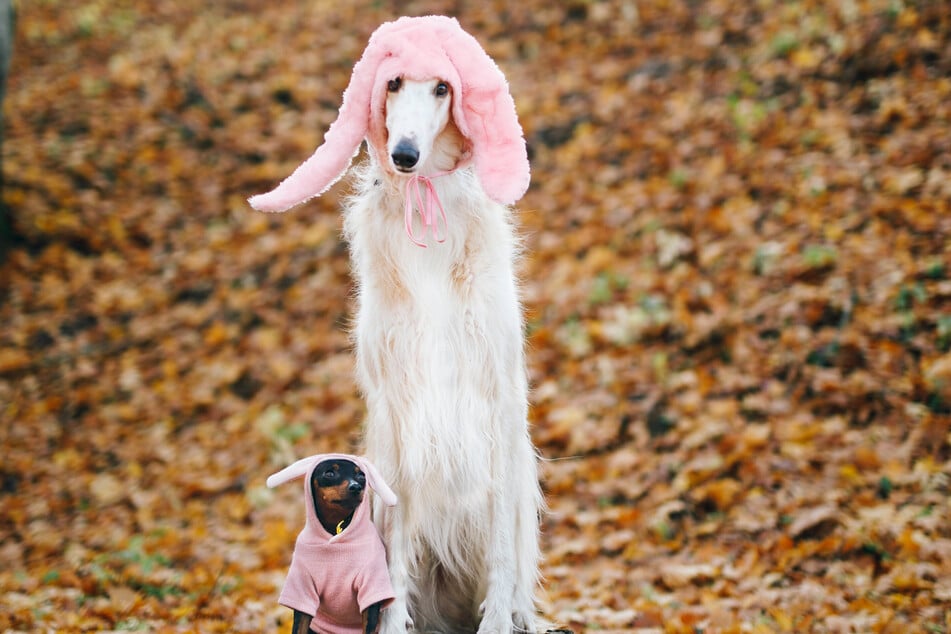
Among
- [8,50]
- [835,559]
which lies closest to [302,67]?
[8,50]

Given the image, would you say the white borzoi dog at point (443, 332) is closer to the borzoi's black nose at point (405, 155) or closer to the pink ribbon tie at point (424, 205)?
the pink ribbon tie at point (424, 205)

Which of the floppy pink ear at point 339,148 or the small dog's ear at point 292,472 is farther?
the floppy pink ear at point 339,148

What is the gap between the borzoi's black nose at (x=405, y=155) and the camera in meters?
2.55

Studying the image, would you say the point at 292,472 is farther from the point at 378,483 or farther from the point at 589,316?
the point at 589,316

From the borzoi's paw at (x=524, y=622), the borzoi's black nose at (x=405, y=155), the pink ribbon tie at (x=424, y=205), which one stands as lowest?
the borzoi's paw at (x=524, y=622)

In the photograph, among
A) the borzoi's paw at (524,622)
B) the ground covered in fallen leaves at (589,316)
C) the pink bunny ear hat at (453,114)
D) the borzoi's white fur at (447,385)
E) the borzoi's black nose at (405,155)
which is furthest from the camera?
the ground covered in fallen leaves at (589,316)

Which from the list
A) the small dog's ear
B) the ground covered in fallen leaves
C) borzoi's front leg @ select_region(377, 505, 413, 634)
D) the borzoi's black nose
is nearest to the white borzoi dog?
borzoi's front leg @ select_region(377, 505, 413, 634)

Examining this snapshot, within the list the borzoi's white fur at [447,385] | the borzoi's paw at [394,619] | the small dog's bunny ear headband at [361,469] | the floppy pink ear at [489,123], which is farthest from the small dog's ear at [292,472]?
the floppy pink ear at [489,123]

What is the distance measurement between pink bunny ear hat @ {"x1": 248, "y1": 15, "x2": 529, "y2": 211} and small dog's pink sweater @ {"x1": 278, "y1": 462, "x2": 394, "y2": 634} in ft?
3.14

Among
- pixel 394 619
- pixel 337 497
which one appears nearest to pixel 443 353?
pixel 337 497

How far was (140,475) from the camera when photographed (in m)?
6.02

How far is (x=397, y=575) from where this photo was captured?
2779mm

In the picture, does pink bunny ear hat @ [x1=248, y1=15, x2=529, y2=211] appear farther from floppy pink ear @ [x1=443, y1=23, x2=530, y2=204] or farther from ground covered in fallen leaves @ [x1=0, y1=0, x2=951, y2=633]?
ground covered in fallen leaves @ [x1=0, y1=0, x2=951, y2=633]

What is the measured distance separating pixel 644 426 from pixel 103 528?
353 cm
